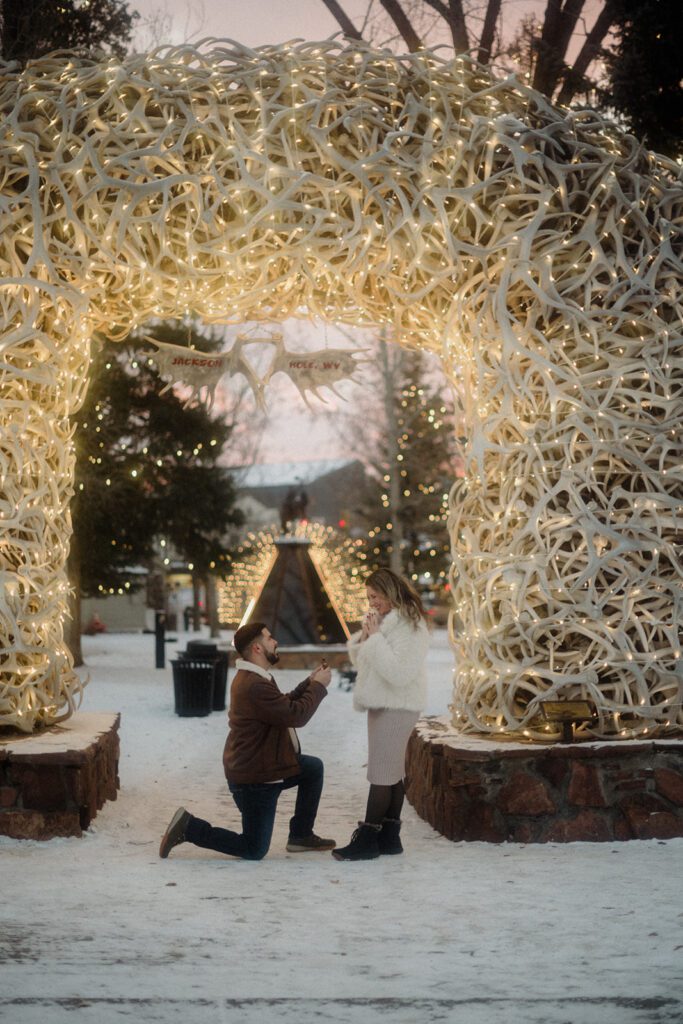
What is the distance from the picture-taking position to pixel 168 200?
26.1 ft

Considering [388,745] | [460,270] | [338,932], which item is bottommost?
[338,932]

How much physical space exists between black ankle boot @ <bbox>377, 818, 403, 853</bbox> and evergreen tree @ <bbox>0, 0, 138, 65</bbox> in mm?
9539

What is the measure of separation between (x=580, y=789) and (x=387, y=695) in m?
1.23

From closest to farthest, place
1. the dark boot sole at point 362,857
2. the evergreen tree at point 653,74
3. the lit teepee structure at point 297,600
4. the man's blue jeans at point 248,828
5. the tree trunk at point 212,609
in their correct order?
the man's blue jeans at point 248,828, the dark boot sole at point 362,857, the evergreen tree at point 653,74, the lit teepee structure at point 297,600, the tree trunk at point 212,609

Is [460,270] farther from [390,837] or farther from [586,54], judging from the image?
[586,54]

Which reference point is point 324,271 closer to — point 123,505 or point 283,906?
point 283,906

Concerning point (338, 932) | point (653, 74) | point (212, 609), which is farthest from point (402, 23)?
point (212, 609)

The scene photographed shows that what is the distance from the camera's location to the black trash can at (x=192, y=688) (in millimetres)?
15555

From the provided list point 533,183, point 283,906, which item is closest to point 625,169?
point 533,183

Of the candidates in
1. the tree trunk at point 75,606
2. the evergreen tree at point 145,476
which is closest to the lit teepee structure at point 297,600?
the evergreen tree at point 145,476

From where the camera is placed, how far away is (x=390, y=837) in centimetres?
754

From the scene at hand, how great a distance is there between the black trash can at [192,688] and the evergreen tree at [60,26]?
7.08m

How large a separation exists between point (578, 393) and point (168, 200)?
2.76m

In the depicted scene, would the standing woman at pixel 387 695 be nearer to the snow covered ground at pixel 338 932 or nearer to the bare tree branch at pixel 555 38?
the snow covered ground at pixel 338 932
